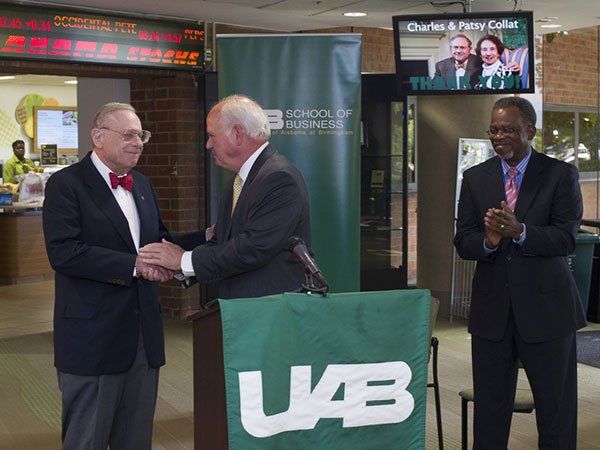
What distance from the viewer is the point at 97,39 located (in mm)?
6215

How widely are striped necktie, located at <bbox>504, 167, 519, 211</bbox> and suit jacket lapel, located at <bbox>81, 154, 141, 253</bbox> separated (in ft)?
5.02

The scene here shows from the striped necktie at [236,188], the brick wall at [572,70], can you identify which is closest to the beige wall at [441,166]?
the brick wall at [572,70]

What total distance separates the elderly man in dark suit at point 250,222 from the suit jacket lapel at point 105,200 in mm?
112

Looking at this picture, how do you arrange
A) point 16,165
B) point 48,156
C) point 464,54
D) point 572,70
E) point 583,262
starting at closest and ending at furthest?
point 464,54 < point 583,262 < point 572,70 < point 16,165 < point 48,156

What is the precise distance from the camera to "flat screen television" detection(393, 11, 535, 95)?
18.9ft

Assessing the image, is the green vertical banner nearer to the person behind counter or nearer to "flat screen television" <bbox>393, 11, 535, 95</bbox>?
"flat screen television" <bbox>393, 11, 535, 95</bbox>

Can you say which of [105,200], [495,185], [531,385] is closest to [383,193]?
[495,185]

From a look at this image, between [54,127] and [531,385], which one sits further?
[54,127]

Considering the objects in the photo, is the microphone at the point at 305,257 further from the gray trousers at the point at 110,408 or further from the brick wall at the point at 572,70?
the brick wall at the point at 572,70

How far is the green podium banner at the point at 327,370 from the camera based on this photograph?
7.22 feet

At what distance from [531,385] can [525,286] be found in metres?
0.42

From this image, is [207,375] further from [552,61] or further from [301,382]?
[552,61]

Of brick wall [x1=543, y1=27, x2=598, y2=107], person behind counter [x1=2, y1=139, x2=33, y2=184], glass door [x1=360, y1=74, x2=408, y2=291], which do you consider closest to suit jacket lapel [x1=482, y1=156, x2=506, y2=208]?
glass door [x1=360, y1=74, x2=408, y2=291]

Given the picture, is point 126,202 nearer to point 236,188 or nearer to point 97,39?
point 236,188
